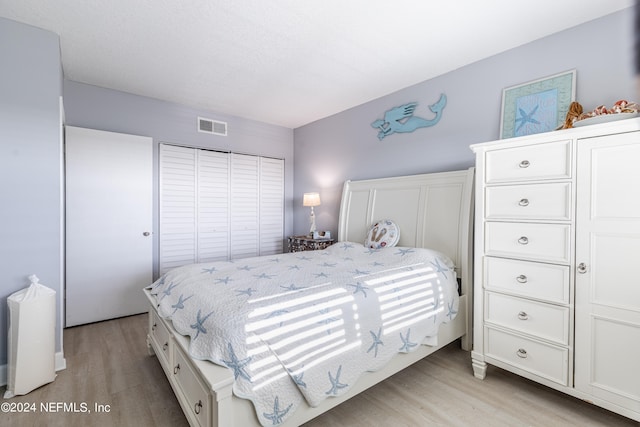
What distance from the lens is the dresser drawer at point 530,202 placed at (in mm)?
1985

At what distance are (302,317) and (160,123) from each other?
3.22 m

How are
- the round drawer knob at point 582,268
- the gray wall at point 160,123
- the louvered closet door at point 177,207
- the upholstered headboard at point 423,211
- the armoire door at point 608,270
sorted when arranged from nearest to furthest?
the armoire door at point 608,270 → the round drawer knob at point 582,268 → the upholstered headboard at point 423,211 → the gray wall at point 160,123 → the louvered closet door at point 177,207

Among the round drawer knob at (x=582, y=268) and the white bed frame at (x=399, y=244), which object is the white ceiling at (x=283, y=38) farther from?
the round drawer knob at (x=582, y=268)

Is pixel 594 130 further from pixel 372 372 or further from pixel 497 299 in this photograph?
pixel 372 372

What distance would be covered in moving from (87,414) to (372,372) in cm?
174

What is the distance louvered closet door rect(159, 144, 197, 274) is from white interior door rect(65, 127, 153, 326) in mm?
177

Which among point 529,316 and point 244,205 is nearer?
point 529,316

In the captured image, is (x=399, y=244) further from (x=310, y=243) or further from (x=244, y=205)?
(x=244, y=205)

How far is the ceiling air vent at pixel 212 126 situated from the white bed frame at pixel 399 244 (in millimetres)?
1816

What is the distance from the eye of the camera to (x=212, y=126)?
4.22 m

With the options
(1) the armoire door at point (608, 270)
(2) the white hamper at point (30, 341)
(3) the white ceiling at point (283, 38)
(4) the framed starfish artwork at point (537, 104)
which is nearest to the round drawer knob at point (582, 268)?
(1) the armoire door at point (608, 270)

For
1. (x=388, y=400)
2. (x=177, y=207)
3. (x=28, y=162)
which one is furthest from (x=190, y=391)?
(x=177, y=207)

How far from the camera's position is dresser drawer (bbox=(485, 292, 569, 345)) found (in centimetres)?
199

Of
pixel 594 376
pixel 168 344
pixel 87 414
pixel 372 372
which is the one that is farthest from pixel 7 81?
pixel 594 376
